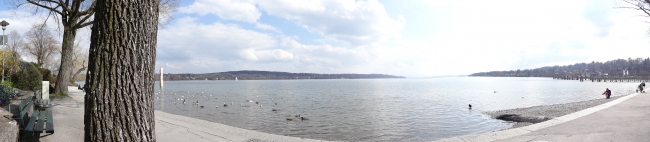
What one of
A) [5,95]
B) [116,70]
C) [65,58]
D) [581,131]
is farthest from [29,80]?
[581,131]

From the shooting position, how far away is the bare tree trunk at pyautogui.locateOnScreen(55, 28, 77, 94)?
62.0ft

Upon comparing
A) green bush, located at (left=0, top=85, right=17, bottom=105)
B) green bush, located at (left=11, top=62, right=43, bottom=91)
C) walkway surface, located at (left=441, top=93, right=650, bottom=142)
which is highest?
green bush, located at (left=11, top=62, right=43, bottom=91)

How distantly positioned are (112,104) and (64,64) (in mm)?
19581

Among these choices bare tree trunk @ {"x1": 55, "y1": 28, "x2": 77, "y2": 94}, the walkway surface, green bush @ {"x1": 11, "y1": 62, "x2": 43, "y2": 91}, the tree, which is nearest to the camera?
the tree

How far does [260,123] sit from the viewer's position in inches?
Answer: 739

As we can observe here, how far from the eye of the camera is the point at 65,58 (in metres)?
19.4

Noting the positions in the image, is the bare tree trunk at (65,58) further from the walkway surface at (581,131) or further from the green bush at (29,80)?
the walkway surface at (581,131)

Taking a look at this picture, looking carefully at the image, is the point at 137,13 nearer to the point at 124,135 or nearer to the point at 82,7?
the point at 124,135

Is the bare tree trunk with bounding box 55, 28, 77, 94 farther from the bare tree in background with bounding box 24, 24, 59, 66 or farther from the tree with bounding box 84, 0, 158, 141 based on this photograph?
the bare tree in background with bounding box 24, 24, 59, 66

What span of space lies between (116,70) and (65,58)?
19359mm

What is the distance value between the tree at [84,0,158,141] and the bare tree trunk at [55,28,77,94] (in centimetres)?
1850

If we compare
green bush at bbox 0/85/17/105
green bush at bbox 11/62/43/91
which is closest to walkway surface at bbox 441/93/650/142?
green bush at bbox 0/85/17/105

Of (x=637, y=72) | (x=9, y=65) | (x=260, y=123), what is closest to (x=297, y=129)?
(x=260, y=123)

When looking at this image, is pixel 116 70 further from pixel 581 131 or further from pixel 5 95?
pixel 5 95
